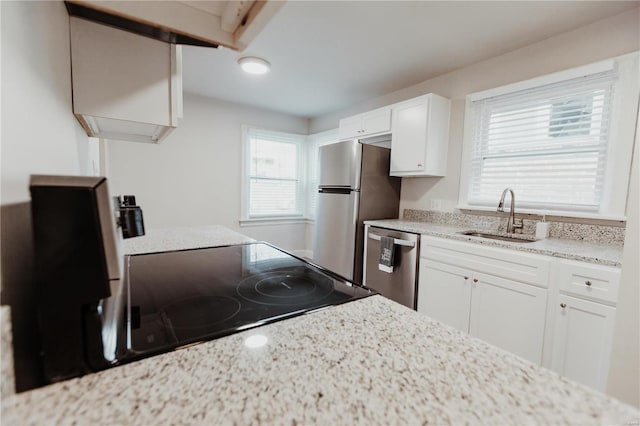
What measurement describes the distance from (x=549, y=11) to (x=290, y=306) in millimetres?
2493

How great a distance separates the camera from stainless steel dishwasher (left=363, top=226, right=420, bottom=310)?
2303 mm

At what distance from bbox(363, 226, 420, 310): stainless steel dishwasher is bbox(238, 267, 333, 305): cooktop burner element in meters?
1.54

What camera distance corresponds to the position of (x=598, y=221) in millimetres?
1891

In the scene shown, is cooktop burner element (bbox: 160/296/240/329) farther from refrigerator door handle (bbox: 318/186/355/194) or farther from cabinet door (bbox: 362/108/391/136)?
cabinet door (bbox: 362/108/391/136)

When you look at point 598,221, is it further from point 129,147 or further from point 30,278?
point 129,147

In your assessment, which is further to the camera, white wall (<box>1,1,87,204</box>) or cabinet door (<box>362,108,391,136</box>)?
cabinet door (<box>362,108,391,136</box>)

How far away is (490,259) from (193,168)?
3521mm

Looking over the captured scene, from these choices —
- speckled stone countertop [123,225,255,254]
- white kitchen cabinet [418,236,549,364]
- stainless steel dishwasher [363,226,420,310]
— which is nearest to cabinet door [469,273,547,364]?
white kitchen cabinet [418,236,549,364]

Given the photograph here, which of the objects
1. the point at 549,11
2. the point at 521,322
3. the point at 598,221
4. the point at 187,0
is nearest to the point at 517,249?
the point at 521,322

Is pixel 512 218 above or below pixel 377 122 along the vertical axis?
below

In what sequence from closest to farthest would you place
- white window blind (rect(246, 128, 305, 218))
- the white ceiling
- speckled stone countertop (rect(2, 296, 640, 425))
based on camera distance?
speckled stone countertop (rect(2, 296, 640, 425)) < the white ceiling < white window blind (rect(246, 128, 305, 218))

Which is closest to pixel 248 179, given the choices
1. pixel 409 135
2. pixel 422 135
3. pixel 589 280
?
pixel 409 135

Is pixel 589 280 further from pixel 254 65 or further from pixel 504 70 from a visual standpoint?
pixel 254 65

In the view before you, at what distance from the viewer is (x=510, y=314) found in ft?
5.67
